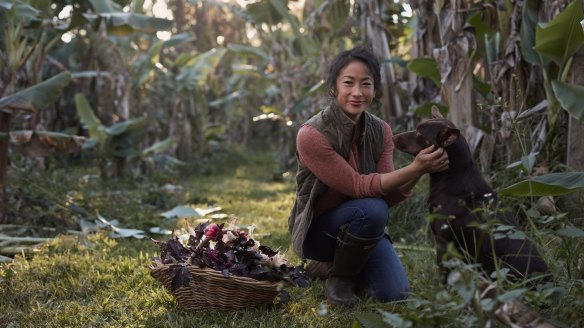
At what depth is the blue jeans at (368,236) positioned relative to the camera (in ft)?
10.8

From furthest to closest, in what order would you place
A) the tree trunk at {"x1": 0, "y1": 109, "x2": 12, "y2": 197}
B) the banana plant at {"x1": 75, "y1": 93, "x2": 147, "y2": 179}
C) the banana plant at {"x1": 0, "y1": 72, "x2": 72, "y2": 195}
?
the banana plant at {"x1": 75, "y1": 93, "x2": 147, "y2": 179} → the tree trunk at {"x1": 0, "y1": 109, "x2": 12, "y2": 197} → the banana plant at {"x1": 0, "y1": 72, "x2": 72, "y2": 195}

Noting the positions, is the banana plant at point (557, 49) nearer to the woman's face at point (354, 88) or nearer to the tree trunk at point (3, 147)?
the woman's face at point (354, 88)

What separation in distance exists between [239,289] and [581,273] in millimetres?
1541

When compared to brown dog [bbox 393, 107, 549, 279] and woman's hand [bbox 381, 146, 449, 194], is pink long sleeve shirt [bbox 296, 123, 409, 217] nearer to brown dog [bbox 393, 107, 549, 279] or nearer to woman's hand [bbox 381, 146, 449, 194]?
woman's hand [bbox 381, 146, 449, 194]

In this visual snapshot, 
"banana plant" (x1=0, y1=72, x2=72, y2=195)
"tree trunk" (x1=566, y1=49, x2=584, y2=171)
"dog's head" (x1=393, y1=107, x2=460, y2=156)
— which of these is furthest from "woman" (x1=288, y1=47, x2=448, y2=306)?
"banana plant" (x1=0, y1=72, x2=72, y2=195)

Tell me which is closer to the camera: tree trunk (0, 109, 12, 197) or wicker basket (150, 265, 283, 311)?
wicker basket (150, 265, 283, 311)

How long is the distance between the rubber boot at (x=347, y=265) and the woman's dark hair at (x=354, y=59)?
77 centimetres

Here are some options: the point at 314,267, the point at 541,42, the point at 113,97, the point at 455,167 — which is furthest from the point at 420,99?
the point at 113,97

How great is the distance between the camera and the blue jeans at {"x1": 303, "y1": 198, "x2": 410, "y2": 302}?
3287mm

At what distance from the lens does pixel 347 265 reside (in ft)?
11.3

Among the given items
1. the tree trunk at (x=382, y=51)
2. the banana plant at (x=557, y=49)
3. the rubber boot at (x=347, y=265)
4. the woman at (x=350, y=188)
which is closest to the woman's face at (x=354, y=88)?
the woman at (x=350, y=188)

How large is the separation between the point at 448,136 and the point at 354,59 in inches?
27.0

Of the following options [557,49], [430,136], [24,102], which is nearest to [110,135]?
[24,102]

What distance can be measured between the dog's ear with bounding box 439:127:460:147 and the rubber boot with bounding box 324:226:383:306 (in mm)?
657
